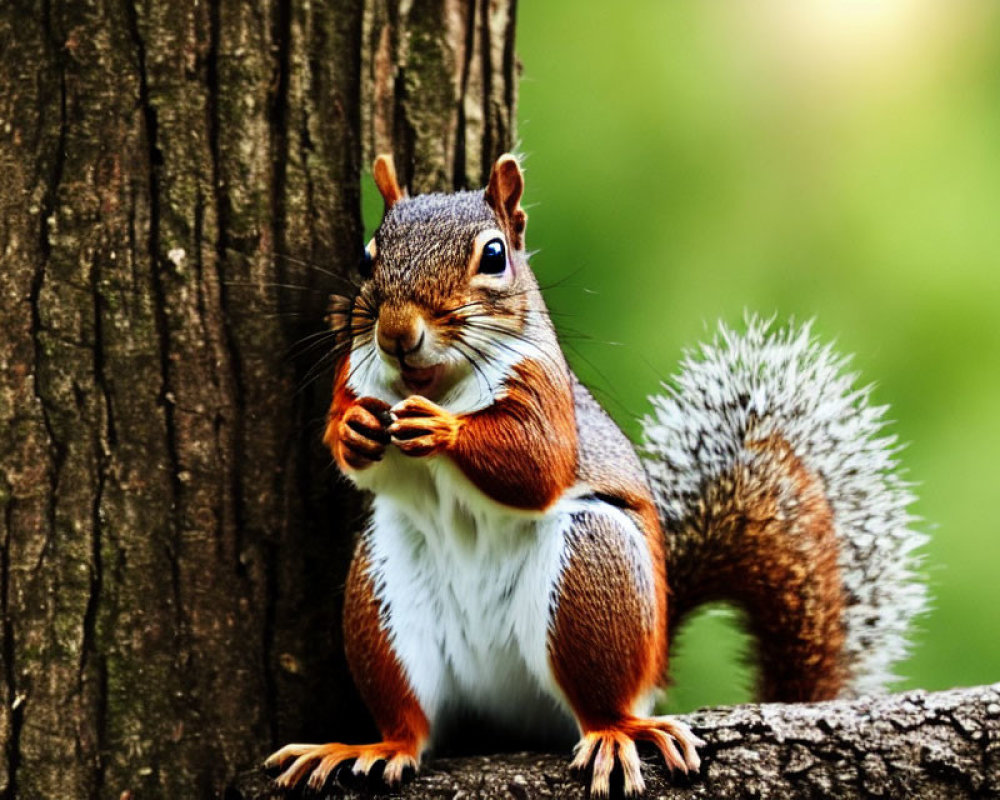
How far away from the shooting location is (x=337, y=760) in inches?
74.1

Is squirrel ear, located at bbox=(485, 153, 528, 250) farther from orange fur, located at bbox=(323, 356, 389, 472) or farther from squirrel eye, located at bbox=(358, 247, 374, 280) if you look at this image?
orange fur, located at bbox=(323, 356, 389, 472)

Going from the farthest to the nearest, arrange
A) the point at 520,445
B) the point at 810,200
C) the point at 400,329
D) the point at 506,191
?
the point at 810,200, the point at 506,191, the point at 520,445, the point at 400,329

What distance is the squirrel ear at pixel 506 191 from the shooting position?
1883mm

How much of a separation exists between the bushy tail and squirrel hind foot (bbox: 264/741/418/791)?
548 mm

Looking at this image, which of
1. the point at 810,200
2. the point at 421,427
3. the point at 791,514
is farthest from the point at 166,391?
the point at 810,200

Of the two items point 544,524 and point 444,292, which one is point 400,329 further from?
point 544,524

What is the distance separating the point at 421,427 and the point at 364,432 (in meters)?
0.10

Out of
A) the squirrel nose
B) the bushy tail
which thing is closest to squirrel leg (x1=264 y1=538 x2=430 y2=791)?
the squirrel nose

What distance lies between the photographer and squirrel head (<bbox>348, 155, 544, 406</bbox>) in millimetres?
1730

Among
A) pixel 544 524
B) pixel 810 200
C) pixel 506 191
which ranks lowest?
pixel 544 524

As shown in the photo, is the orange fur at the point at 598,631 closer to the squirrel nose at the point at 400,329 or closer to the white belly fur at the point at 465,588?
the white belly fur at the point at 465,588

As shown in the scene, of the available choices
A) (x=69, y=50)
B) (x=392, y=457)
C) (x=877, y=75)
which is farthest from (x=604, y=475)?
(x=877, y=75)

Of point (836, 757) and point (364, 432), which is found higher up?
point (364, 432)

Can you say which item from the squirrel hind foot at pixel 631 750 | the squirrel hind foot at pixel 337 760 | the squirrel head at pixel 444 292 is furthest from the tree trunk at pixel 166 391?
the squirrel hind foot at pixel 631 750
